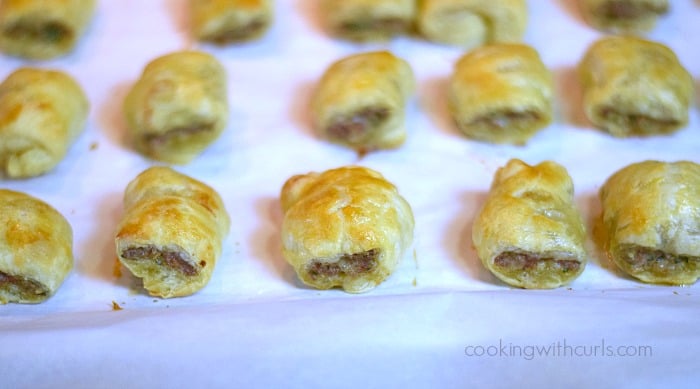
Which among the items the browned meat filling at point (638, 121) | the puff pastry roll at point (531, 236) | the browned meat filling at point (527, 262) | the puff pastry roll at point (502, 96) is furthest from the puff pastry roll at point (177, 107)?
the browned meat filling at point (638, 121)

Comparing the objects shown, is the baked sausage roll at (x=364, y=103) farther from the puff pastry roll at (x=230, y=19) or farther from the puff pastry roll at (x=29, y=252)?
the puff pastry roll at (x=29, y=252)

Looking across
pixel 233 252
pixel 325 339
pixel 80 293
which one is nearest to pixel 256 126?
pixel 233 252

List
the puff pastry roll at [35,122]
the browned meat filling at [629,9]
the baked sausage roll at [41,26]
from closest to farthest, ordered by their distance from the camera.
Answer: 1. the puff pastry roll at [35,122]
2. the baked sausage roll at [41,26]
3. the browned meat filling at [629,9]

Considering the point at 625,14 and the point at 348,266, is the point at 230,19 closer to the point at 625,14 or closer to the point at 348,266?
the point at 348,266

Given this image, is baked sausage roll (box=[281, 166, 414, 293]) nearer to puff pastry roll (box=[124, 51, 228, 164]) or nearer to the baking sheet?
the baking sheet

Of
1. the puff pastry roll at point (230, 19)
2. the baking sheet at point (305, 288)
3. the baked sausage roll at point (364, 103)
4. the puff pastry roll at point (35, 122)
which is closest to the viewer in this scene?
the baking sheet at point (305, 288)

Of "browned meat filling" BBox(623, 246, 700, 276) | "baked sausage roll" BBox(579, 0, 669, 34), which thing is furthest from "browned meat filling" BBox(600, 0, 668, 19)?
"browned meat filling" BBox(623, 246, 700, 276)

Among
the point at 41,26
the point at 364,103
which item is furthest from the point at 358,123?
the point at 41,26
